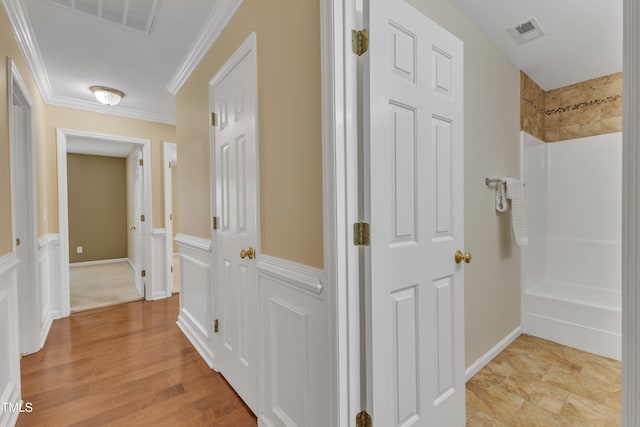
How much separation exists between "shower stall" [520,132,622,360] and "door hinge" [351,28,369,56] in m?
2.24

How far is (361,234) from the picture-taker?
1.11m

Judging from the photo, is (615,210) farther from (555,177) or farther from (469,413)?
(469,413)

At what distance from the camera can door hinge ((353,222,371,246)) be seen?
A: 1.10 m

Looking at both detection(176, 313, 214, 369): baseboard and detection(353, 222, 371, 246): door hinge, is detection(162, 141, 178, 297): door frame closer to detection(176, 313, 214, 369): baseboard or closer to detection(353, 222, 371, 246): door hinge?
detection(176, 313, 214, 369): baseboard

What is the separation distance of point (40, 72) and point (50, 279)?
206 centimetres

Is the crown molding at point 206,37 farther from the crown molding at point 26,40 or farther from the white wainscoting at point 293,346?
the white wainscoting at point 293,346

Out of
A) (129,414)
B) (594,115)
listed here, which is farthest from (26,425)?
(594,115)

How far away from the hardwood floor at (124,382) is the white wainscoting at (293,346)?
1.36ft

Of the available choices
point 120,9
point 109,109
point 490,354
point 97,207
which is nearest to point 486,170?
point 490,354

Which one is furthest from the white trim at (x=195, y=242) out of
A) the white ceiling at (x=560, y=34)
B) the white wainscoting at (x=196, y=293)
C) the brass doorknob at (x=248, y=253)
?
the white ceiling at (x=560, y=34)

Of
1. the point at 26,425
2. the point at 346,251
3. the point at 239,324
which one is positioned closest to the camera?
the point at 346,251

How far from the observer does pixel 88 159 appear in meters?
6.09

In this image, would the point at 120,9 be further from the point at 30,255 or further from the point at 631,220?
the point at 631,220

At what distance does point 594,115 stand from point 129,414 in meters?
4.49
